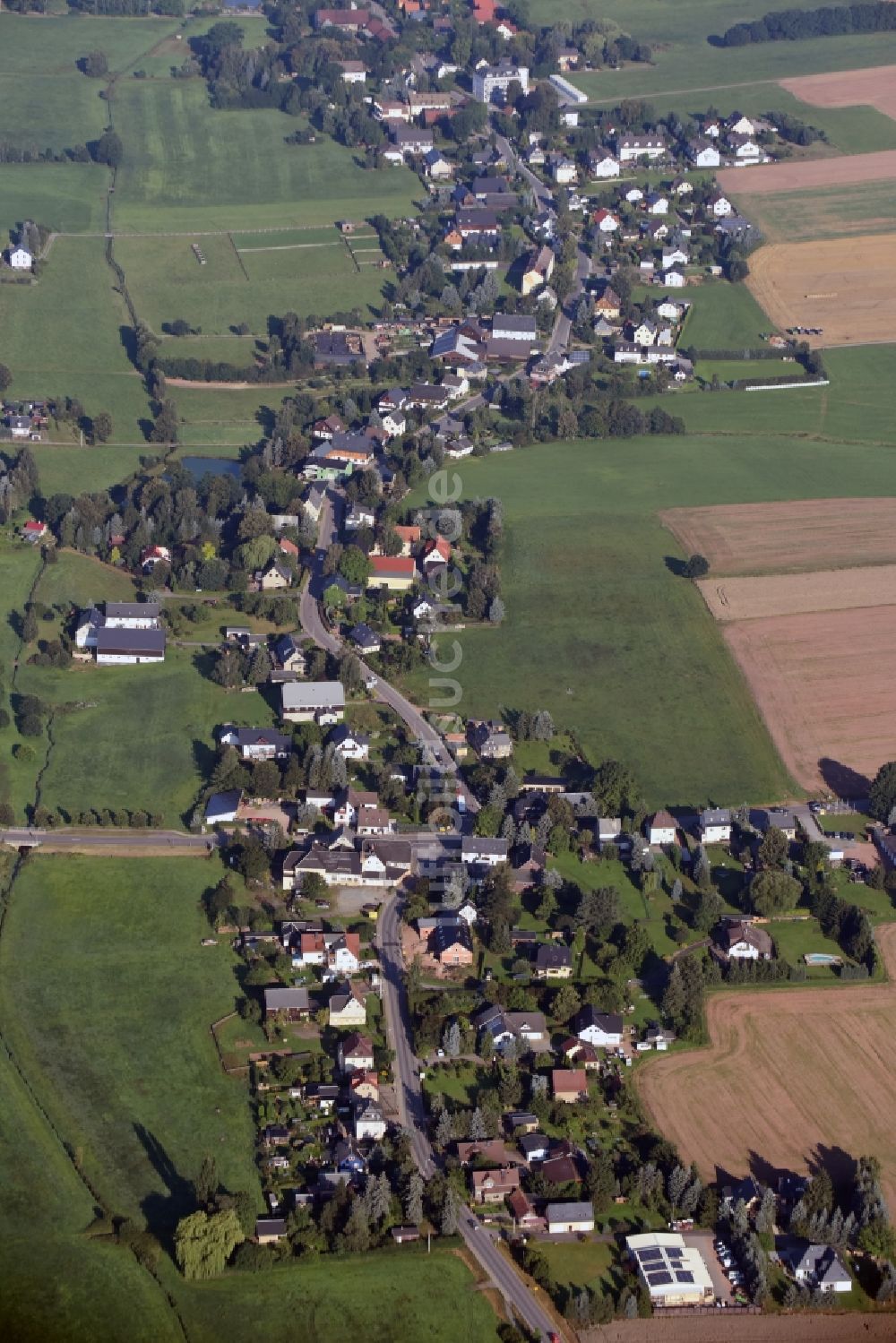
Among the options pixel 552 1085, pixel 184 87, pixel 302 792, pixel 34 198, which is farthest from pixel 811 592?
pixel 184 87

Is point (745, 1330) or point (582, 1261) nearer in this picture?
point (745, 1330)

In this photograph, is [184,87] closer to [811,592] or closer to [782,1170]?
[811,592]

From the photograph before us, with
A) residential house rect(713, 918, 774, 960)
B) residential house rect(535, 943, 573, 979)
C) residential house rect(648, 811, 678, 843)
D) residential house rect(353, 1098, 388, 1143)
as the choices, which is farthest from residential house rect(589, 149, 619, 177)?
residential house rect(353, 1098, 388, 1143)

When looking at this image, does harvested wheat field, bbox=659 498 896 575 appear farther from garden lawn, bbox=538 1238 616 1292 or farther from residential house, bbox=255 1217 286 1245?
residential house, bbox=255 1217 286 1245

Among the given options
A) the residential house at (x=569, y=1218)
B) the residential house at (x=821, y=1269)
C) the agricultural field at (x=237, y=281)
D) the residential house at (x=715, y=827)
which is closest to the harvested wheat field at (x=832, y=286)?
the agricultural field at (x=237, y=281)

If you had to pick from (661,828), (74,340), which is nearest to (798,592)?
(661,828)

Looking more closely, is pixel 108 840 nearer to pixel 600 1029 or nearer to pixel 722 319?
pixel 600 1029

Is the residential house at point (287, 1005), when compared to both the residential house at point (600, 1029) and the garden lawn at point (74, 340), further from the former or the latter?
the garden lawn at point (74, 340)
